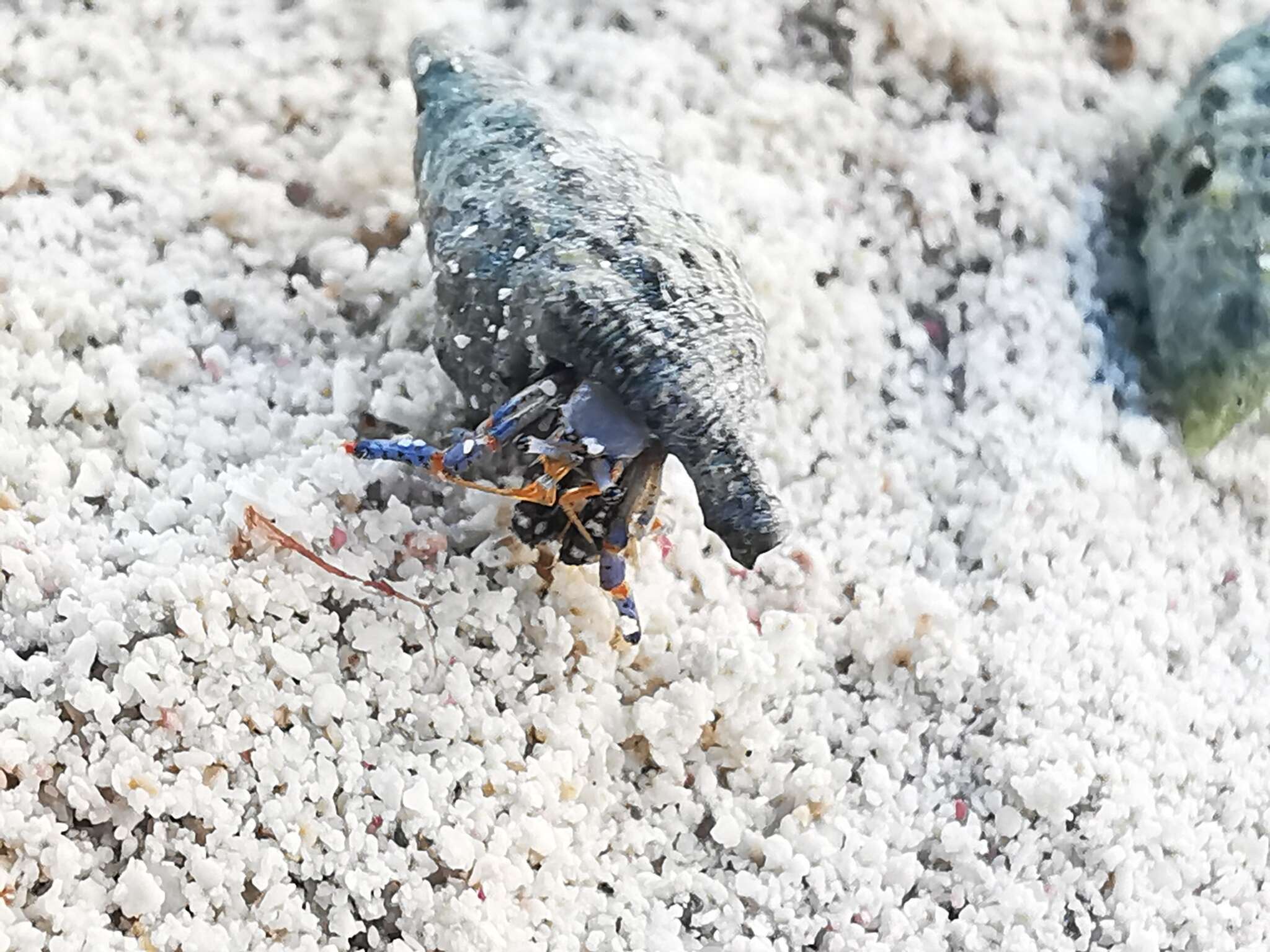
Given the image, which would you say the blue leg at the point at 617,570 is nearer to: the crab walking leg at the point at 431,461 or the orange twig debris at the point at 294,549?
the crab walking leg at the point at 431,461

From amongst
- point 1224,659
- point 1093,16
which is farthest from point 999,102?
point 1224,659

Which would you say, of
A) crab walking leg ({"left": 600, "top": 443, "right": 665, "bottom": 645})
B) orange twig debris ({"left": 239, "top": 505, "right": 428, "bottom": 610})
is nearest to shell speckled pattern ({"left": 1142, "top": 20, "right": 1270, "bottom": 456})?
crab walking leg ({"left": 600, "top": 443, "right": 665, "bottom": 645})

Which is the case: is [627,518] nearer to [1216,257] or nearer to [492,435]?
[492,435]

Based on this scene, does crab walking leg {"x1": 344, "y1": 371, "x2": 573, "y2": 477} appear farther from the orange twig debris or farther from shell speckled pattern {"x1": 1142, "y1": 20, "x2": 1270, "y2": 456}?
shell speckled pattern {"x1": 1142, "y1": 20, "x2": 1270, "y2": 456}

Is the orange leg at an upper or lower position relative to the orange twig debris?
upper

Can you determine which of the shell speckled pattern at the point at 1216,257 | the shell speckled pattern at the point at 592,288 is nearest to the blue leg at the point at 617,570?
the shell speckled pattern at the point at 592,288

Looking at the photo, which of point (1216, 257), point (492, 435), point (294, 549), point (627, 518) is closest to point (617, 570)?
point (627, 518)

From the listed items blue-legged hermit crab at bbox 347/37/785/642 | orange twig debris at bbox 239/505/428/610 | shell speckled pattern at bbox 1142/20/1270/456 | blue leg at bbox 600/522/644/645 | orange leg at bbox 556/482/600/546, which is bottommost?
orange twig debris at bbox 239/505/428/610

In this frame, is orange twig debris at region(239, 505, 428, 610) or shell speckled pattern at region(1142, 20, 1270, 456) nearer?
orange twig debris at region(239, 505, 428, 610)
